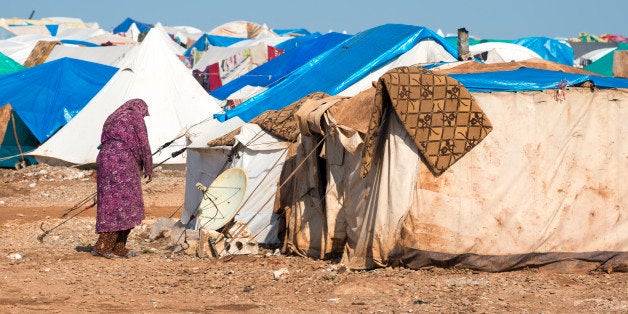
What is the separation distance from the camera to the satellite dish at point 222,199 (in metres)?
8.80

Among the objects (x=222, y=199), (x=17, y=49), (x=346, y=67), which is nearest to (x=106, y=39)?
(x=17, y=49)

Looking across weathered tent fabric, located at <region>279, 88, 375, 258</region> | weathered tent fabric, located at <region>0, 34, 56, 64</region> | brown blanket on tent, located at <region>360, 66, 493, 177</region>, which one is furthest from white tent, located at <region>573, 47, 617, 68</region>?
brown blanket on tent, located at <region>360, 66, 493, 177</region>

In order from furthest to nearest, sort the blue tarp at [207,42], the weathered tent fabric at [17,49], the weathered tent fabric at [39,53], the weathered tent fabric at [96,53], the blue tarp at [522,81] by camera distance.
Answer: the blue tarp at [207,42] < the weathered tent fabric at [17,49] < the weathered tent fabric at [39,53] < the weathered tent fabric at [96,53] < the blue tarp at [522,81]

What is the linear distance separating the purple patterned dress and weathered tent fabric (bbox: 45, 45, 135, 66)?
45.2 feet

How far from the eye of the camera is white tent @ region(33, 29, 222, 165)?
16109mm

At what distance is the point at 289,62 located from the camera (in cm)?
1661

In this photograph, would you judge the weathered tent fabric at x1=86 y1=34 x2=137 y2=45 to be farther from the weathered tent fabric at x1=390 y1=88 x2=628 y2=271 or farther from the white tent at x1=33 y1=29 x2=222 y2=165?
the weathered tent fabric at x1=390 y1=88 x2=628 y2=271

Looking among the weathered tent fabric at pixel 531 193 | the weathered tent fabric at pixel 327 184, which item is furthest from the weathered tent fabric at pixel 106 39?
the weathered tent fabric at pixel 531 193

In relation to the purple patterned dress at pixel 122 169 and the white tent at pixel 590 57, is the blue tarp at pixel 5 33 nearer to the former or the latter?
the white tent at pixel 590 57

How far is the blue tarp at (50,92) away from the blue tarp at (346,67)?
259 inches

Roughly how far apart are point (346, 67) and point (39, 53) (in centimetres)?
1577

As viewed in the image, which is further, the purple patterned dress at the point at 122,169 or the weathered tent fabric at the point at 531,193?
the purple patterned dress at the point at 122,169

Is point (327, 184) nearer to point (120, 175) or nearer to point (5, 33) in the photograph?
point (120, 175)

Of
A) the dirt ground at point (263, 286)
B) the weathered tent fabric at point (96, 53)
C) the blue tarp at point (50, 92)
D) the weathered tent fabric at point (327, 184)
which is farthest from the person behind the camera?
the weathered tent fabric at point (96, 53)
